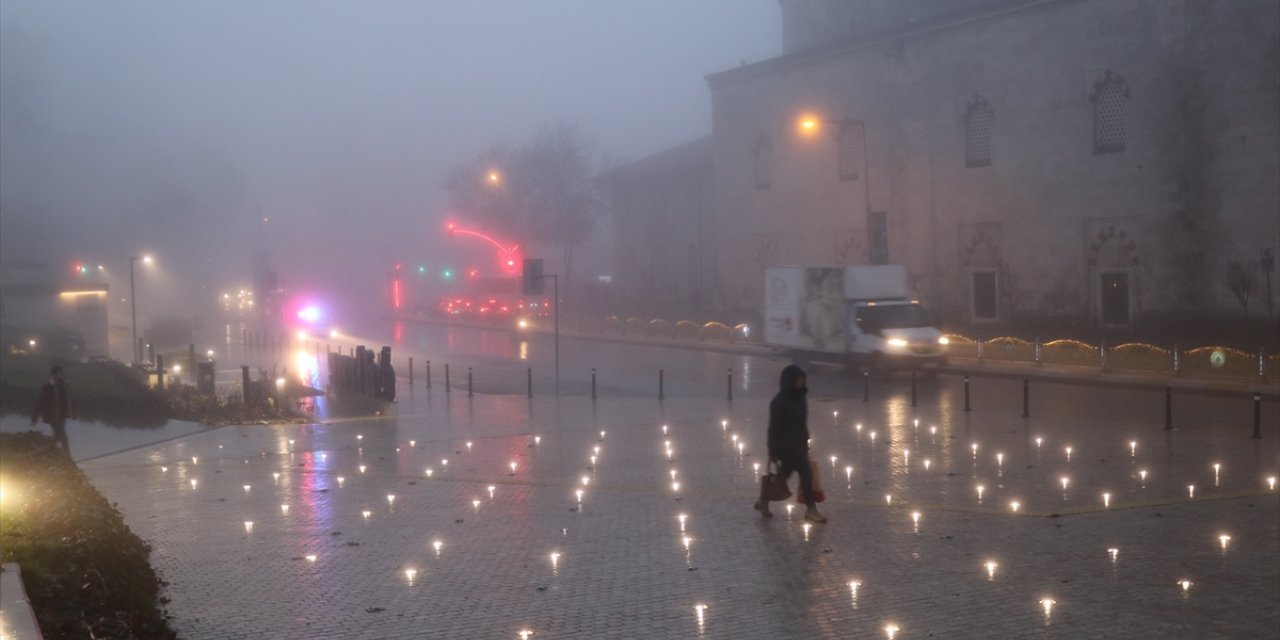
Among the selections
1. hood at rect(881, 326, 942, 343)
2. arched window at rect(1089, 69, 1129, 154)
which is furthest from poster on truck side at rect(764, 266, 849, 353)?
arched window at rect(1089, 69, 1129, 154)

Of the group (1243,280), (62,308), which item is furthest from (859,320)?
(62,308)

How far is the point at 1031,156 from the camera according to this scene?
45.0 metres

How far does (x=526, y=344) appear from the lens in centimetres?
4784

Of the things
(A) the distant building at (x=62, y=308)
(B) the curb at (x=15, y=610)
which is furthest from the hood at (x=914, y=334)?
(A) the distant building at (x=62, y=308)

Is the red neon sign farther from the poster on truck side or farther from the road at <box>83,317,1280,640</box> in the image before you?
the road at <box>83,317,1280,640</box>

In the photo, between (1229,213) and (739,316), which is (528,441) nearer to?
(1229,213)

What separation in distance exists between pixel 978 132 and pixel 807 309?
20071 mm

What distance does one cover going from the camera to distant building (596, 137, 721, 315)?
70.9 metres

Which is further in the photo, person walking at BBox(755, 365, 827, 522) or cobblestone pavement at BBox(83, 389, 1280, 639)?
person walking at BBox(755, 365, 827, 522)

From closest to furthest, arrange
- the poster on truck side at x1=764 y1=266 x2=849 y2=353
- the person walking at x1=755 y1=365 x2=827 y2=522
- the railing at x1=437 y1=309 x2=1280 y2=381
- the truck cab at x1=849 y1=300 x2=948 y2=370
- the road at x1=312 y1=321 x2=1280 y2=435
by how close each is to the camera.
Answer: the person walking at x1=755 y1=365 x2=827 y2=522 < the road at x1=312 y1=321 x2=1280 y2=435 < the railing at x1=437 y1=309 x2=1280 y2=381 < the truck cab at x1=849 y1=300 x2=948 y2=370 < the poster on truck side at x1=764 y1=266 x2=849 y2=353

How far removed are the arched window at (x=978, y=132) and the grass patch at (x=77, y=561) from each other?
42.1 m

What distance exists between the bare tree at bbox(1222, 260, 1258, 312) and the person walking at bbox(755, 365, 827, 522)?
104ft

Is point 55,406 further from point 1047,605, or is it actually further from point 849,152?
point 849,152

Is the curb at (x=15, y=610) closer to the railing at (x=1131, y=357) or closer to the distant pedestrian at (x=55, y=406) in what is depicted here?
the distant pedestrian at (x=55, y=406)
